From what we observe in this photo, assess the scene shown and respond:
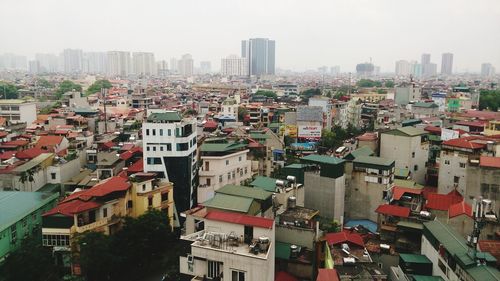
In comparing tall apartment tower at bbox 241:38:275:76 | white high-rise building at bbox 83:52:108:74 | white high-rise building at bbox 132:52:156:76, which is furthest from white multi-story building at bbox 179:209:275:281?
white high-rise building at bbox 83:52:108:74

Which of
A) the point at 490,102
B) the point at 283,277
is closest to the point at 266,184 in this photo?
the point at 283,277

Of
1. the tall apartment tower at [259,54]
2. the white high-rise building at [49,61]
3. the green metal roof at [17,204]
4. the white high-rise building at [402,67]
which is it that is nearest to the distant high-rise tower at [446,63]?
the white high-rise building at [402,67]

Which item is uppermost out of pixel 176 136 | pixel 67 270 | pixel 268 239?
pixel 176 136

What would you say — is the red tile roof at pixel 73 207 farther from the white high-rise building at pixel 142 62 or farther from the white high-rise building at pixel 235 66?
the white high-rise building at pixel 235 66

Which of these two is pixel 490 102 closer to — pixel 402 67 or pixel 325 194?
pixel 325 194

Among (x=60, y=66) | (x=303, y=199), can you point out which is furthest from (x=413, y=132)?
(x=60, y=66)

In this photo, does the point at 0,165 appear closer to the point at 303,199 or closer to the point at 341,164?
the point at 303,199
